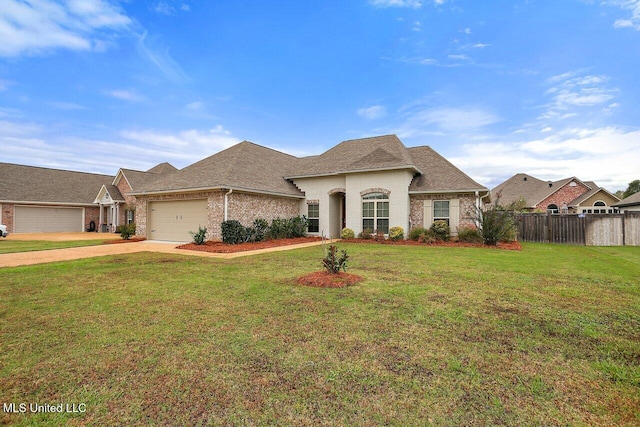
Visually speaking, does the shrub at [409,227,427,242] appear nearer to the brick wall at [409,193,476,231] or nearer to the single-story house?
the single-story house

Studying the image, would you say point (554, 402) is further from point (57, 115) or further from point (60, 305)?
point (57, 115)

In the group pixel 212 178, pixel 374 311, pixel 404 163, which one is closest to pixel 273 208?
pixel 212 178

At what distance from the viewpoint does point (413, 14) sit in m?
13.1

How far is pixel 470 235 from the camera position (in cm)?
1504

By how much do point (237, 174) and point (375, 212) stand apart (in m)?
8.07

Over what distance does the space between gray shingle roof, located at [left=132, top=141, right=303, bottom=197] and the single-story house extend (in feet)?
0.25

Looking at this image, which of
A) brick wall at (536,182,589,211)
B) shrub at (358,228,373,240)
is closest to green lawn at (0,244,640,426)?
shrub at (358,228,373,240)

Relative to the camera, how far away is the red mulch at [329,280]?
6.17 meters

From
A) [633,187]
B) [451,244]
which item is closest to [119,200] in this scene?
[451,244]

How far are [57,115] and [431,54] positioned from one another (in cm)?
2359

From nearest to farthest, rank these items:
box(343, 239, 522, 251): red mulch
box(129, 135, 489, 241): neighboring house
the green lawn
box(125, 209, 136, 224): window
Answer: the green lawn
box(343, 239, 522, 251): red mulch
box(129, 135, 489, 241): neighboring house
box(125, 209, 136, 224): window

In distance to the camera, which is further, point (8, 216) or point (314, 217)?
point (8, 216)

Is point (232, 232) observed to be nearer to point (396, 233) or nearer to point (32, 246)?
point (396, 233)

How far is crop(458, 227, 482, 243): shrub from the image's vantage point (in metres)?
14.9
